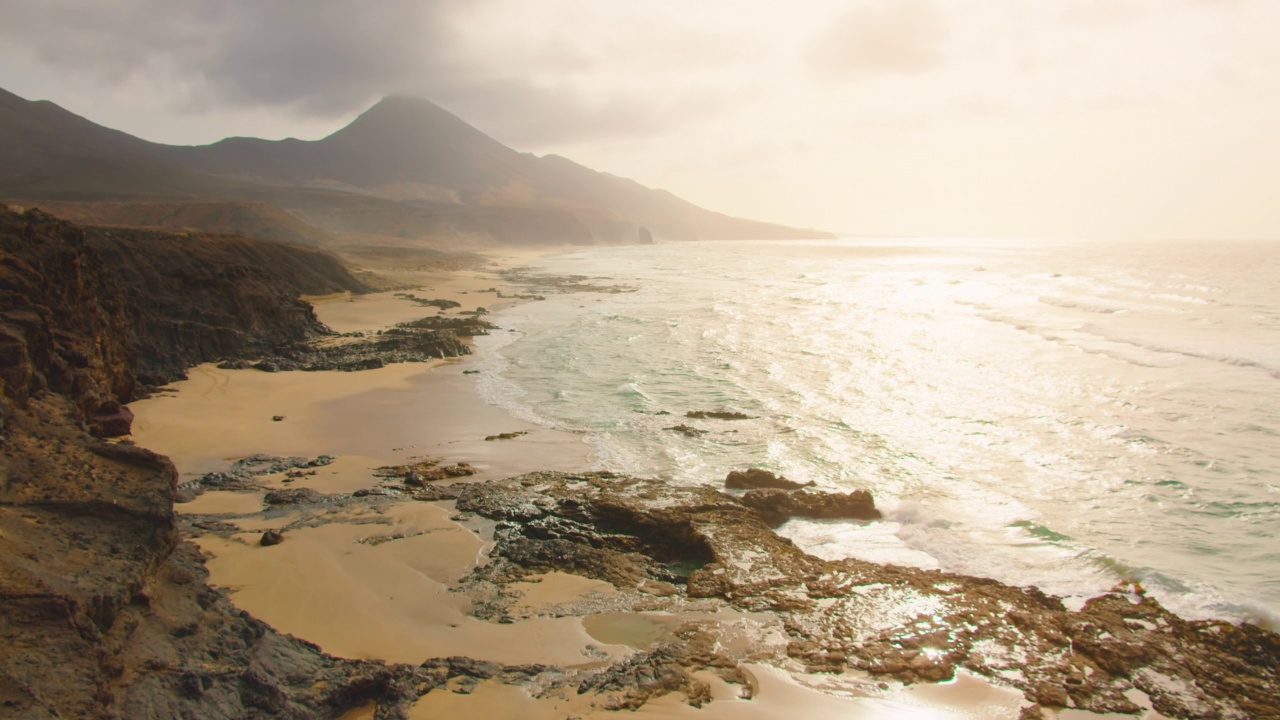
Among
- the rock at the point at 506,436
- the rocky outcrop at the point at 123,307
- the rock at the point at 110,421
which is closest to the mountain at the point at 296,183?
the rocky outcrop at the point at 123,307

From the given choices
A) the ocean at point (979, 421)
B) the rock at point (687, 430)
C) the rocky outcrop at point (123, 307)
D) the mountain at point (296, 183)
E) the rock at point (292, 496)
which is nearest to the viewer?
the rocky outcrop at point (123, 307)

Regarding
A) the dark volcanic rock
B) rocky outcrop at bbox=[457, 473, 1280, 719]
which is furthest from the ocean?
rocky outcrop at bbox=[457, 473, 1280, 719]

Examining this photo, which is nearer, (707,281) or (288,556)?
(288,556)

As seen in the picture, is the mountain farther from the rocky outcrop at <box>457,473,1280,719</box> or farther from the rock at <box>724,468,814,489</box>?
the rocky outcrop at <box>457,473,1280,719</box>

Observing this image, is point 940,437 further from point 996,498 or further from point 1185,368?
point 1185,368

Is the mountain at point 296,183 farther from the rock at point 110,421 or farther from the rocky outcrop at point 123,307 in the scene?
the rock at point 110,421

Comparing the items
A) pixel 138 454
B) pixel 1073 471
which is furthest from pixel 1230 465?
pixel 138 454

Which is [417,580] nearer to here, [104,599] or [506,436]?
[104,599]
